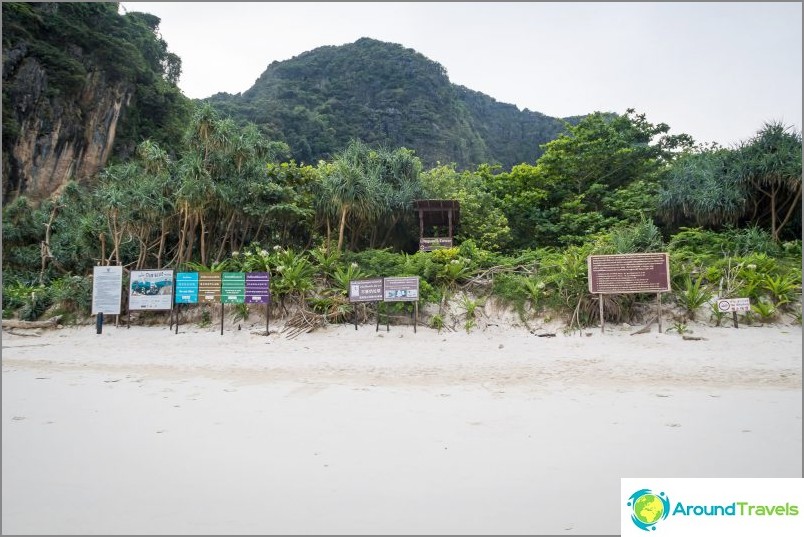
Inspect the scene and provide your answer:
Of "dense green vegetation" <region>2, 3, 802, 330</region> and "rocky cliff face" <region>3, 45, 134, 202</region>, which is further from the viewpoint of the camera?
"rocky cliff face" <region>3, 45, 134, 202</region>

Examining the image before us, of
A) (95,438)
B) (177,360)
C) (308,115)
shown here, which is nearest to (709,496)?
(95,438)

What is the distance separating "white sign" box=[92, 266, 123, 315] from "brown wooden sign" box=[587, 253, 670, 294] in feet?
41.3

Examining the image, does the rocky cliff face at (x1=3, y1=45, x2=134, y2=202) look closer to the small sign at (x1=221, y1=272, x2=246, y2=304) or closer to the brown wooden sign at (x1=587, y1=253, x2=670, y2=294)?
the small sign at (x1=221, y1=272, x2=246, y2=304)

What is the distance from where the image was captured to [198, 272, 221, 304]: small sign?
11078 mm

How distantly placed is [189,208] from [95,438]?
9947 mm

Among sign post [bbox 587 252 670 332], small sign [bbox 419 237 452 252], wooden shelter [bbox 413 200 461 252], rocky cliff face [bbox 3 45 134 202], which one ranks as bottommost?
sign post [bbox 587 252 670 332]

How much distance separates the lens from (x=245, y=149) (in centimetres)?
1384

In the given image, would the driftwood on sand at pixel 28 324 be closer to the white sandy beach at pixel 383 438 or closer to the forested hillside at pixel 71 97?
the white sandy beach at pixel 383 438

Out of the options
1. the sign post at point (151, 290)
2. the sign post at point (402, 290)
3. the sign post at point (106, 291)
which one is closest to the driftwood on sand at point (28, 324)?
the sign post at point (106, 291)

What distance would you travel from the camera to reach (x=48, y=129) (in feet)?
79.5

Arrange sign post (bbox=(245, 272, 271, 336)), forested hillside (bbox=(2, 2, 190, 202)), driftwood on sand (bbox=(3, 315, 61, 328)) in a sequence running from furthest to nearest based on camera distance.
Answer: forested hillside (bbox=(2, 2, 190, 202)) < driftwood on sand (bbox=(3, 315, 61, 328)) < sign post (bbox=(245, 272, 271, 336))

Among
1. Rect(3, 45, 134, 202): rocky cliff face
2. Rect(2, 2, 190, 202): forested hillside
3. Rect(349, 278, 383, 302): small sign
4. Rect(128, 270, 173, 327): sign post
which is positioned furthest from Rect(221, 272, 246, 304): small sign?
Rect(2, 2, 190, 202): forested hillside

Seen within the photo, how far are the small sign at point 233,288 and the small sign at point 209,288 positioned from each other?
232 millimetres

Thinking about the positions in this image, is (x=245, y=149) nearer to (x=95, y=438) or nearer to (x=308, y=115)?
(x=95, y=438)
